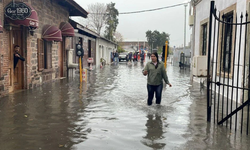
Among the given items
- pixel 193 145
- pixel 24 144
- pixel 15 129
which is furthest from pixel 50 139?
pixel 193 145

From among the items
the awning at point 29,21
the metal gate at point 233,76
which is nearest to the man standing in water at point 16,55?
the awning at point 29,21

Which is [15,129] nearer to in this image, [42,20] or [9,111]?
[9,111]

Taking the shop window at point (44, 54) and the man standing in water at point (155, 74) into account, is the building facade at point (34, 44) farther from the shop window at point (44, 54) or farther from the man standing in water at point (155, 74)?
the man standing in water at point (155, 74)

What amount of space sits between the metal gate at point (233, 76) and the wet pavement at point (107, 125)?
0.39m

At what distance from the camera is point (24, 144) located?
181 inches

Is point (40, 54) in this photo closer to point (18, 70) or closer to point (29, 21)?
point (18, 70)

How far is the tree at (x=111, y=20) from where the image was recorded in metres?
57.3

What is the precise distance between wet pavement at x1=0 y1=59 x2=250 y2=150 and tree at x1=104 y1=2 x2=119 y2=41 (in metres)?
49.0

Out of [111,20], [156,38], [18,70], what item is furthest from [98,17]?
[18,70]

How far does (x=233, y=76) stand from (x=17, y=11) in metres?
7.12

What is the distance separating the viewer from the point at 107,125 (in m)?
5.84

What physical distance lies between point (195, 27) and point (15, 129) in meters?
11.7

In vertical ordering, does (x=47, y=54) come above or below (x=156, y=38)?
below

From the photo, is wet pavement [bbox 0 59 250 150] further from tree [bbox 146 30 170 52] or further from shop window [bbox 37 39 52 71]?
tree [bbox 146 30 170 52]
